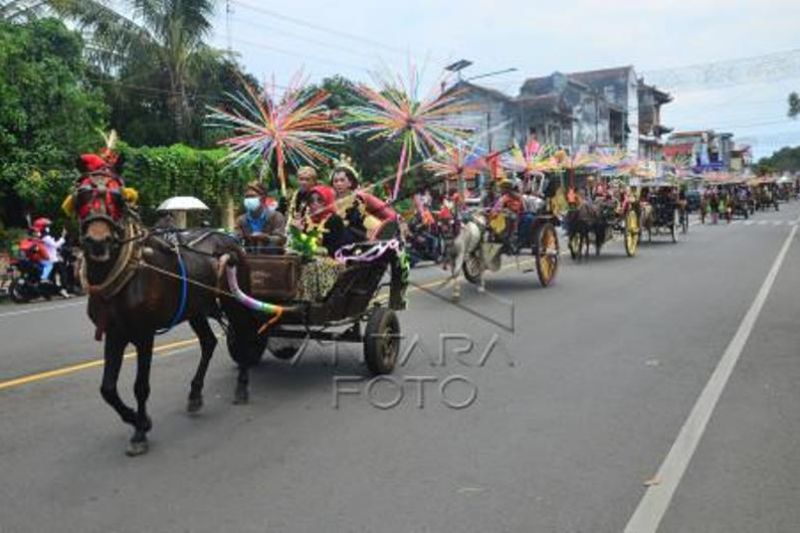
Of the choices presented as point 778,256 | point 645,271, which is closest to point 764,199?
point 778,256

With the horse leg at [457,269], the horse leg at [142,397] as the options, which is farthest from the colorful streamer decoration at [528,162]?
the horse leg at [142,397]

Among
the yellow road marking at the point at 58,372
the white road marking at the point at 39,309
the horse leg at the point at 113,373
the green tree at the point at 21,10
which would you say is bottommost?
the white road marking at the point at 39,309

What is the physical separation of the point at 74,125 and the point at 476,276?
11881mm

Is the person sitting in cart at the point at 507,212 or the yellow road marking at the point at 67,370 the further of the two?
the person sitting in cart at the point at 507,212

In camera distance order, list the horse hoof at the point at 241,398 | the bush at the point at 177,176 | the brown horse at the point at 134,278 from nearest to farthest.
A: the brown horse at the point at 134,278
the horse hoof at the point at 241,398
the bush at the point at 177,176

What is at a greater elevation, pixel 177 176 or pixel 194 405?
pixel 177 176

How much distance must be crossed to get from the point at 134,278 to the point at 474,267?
9.11 metres

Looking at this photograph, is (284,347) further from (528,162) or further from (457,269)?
(528,162)

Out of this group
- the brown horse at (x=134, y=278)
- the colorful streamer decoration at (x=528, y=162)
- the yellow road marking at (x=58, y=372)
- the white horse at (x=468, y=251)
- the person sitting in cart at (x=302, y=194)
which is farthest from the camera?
the colorful streamer decoration at (x=528, y=162)

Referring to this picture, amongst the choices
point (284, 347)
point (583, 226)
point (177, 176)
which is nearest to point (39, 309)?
point (284, 347)

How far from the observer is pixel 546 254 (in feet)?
49.3

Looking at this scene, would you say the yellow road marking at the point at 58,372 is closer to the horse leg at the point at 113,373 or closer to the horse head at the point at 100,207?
the horse leg at the point at 113,373

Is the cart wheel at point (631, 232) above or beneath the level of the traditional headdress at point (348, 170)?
beneath

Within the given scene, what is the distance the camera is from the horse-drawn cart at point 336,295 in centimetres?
711
